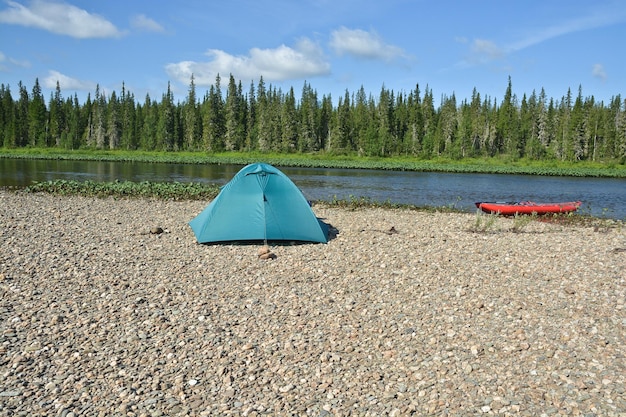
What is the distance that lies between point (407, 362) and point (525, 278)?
517cm

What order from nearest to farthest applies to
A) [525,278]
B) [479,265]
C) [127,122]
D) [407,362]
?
[407,362]
[525,278]
[479,265]
[127,122]

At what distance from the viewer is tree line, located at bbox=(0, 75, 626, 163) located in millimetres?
85312

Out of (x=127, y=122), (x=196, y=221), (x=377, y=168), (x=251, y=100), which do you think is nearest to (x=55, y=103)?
(x=127, y=122)

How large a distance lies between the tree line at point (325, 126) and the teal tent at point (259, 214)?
73.9 meters

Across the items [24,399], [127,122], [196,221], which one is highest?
[127,122]

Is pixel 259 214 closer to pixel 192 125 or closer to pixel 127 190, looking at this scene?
pixel 127 190

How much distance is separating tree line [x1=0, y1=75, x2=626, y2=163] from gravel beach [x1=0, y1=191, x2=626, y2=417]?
76.1 metres

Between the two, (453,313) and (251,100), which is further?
(251,100)

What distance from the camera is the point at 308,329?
7227 millimetres

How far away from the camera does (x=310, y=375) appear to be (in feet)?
19.2

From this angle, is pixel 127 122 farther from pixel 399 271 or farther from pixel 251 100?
pixel 399 271

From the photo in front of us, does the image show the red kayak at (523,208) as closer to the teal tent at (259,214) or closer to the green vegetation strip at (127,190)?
the teal tent at (259,214)

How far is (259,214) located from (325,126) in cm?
8990

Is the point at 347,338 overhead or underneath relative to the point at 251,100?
underneath
